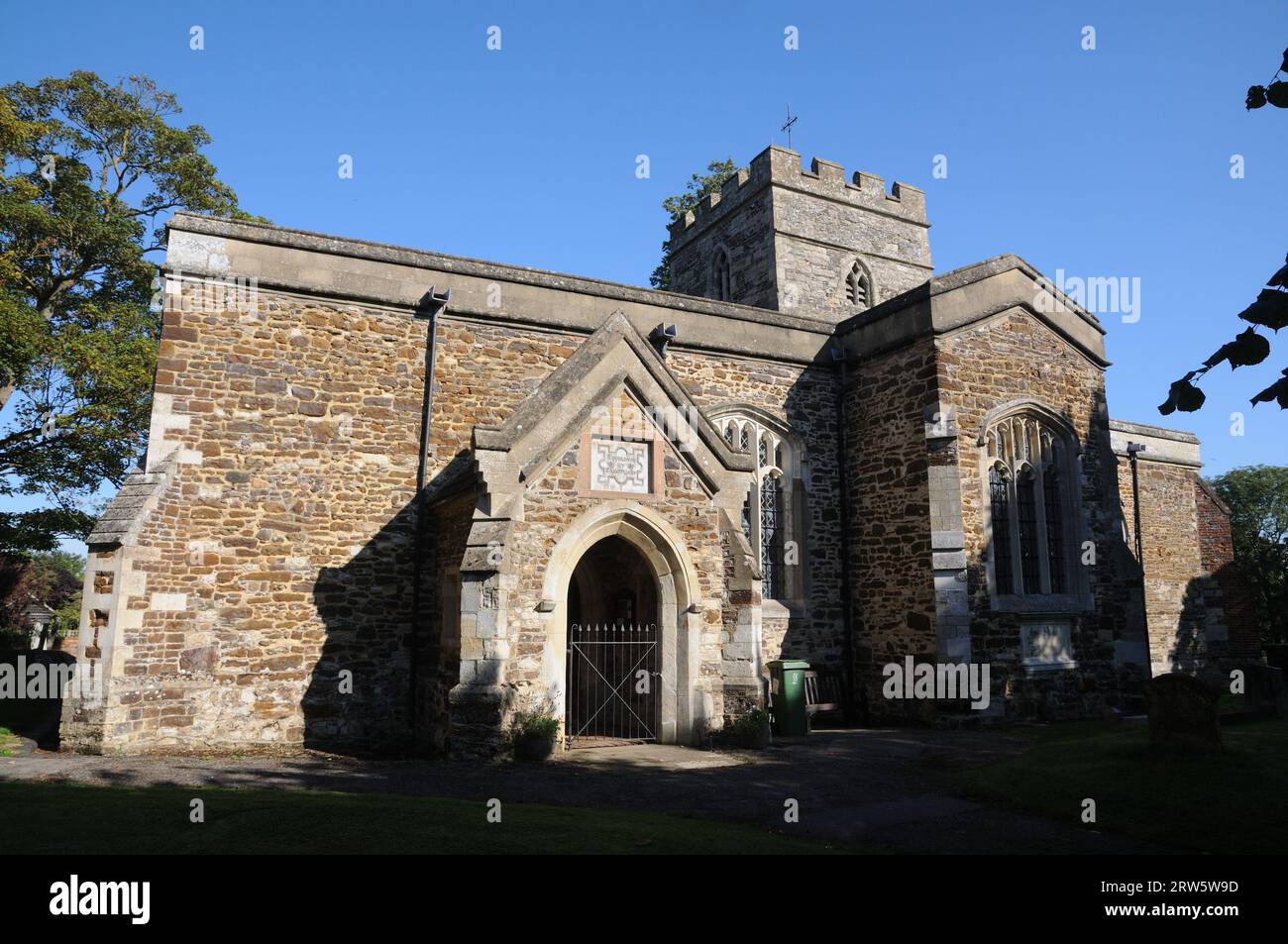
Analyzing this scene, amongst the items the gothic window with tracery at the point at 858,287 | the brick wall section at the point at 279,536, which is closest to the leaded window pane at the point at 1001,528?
the brick wall section at the point at 279,536

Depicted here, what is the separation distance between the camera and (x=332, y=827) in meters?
6.21

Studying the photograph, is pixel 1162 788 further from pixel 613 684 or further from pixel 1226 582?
pixel 1226 582

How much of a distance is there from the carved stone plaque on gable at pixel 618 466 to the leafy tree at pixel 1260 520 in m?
39.5

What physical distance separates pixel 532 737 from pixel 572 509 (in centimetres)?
309

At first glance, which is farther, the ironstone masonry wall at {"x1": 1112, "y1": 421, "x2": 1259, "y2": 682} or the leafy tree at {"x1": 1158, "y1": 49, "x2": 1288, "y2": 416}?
the ironstone masonry wall at {"x1": 1112, "y1": 421, "x2": 1259, "y2": 682}

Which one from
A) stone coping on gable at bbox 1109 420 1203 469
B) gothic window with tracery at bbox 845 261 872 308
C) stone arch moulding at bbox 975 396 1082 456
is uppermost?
gothic window with tracery at bbox 845 261 872 308

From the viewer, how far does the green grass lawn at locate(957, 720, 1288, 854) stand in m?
7.15

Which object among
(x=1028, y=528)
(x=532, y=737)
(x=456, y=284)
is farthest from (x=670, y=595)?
(x=1028, y=528)

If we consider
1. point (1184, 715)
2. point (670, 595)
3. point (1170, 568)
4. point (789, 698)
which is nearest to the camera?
point (1184, 715)

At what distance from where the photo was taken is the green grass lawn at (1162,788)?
7.15 m

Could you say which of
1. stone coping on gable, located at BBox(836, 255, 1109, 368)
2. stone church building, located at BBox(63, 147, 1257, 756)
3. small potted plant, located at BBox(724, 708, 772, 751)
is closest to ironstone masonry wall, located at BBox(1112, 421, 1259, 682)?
stone coping on gable, located at BBox(836, 255, 1109, 368)

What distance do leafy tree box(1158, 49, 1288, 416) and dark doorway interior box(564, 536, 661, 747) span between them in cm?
851

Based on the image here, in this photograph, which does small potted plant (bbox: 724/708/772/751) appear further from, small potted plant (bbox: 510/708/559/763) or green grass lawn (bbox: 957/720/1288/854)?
green grass lawn (bbox: 957/720/1288/854)
